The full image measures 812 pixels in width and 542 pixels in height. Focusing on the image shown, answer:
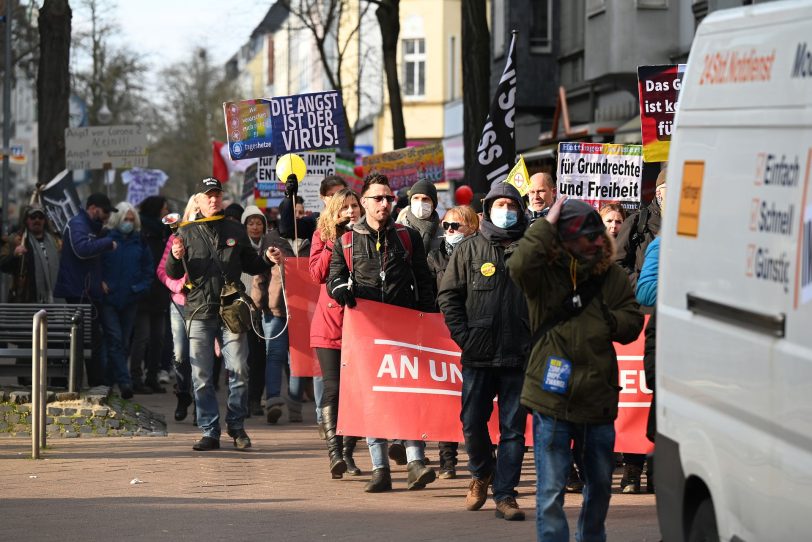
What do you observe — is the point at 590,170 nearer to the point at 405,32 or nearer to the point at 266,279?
the point at 266,279

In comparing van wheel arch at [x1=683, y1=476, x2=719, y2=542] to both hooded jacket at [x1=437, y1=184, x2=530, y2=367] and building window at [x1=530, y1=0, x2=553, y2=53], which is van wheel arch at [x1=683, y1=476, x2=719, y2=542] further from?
building window at [x1=530, y1=0, x2=553, y2=53]

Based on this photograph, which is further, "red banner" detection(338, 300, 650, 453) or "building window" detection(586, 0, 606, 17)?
"building window" detection(586, 0, 606, 17)

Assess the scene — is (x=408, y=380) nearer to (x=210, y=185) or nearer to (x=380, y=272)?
(x=380, y=272)

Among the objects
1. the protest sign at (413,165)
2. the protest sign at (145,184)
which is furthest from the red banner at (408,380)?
the protest sign at (145,184)

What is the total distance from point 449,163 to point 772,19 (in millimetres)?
45585

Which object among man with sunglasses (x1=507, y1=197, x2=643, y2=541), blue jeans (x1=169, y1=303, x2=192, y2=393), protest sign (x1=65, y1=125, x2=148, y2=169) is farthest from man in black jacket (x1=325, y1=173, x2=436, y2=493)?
protest sign (x1=65, y1=125, x2=148, y2=169)

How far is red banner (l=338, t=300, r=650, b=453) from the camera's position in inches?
393

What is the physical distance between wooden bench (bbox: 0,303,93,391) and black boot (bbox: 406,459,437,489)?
4.89 meters

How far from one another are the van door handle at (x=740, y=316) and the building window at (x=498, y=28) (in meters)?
29.5

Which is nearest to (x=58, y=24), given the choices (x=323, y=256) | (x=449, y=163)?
(x=323, y=256)

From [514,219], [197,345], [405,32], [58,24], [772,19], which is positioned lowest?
[197,345]

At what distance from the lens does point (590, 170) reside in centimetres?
1401

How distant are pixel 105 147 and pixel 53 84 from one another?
57.3 inches

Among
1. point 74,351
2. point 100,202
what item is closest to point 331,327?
point 74,351
